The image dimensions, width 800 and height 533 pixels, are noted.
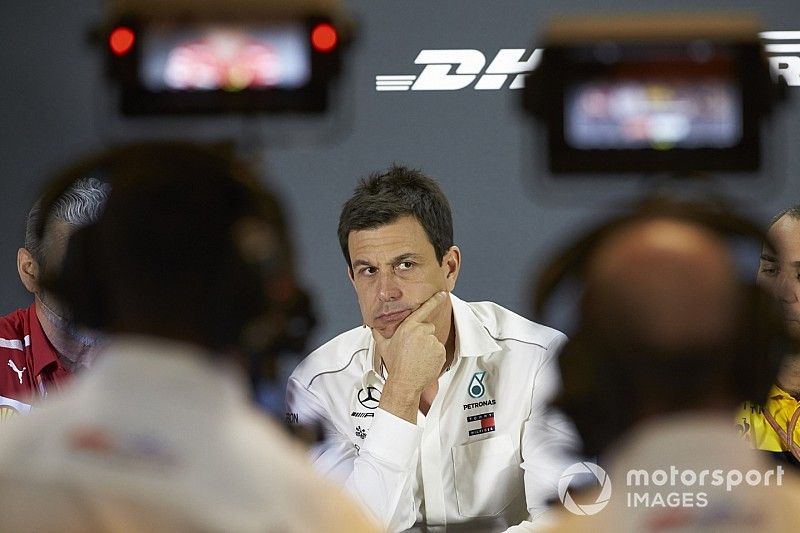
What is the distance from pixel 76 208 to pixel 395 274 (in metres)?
1.12

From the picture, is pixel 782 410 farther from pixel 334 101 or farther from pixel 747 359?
pixel 747 359

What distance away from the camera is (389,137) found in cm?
317

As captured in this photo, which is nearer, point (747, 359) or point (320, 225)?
point (747, 359)

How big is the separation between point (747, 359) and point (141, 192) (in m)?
0.50

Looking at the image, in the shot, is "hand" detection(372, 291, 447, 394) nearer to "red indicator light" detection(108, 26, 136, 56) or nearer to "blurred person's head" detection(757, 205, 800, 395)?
"blurred person's head" detection(757, 205, 800, 395)

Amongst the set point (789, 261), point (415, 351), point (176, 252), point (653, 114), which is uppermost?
point (653, 114)

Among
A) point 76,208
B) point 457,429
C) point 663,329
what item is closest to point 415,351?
point 457,429

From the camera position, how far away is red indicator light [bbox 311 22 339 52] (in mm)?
2023

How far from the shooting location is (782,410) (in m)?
2.34

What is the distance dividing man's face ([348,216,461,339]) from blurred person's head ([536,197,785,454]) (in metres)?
1.59

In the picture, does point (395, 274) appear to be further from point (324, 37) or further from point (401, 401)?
point (324, 37)

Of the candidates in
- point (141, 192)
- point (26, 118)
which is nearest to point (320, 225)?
point (26, 118)

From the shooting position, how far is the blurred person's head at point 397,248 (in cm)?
256

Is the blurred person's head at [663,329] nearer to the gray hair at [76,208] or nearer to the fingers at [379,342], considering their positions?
the gray hair at [76,208]
